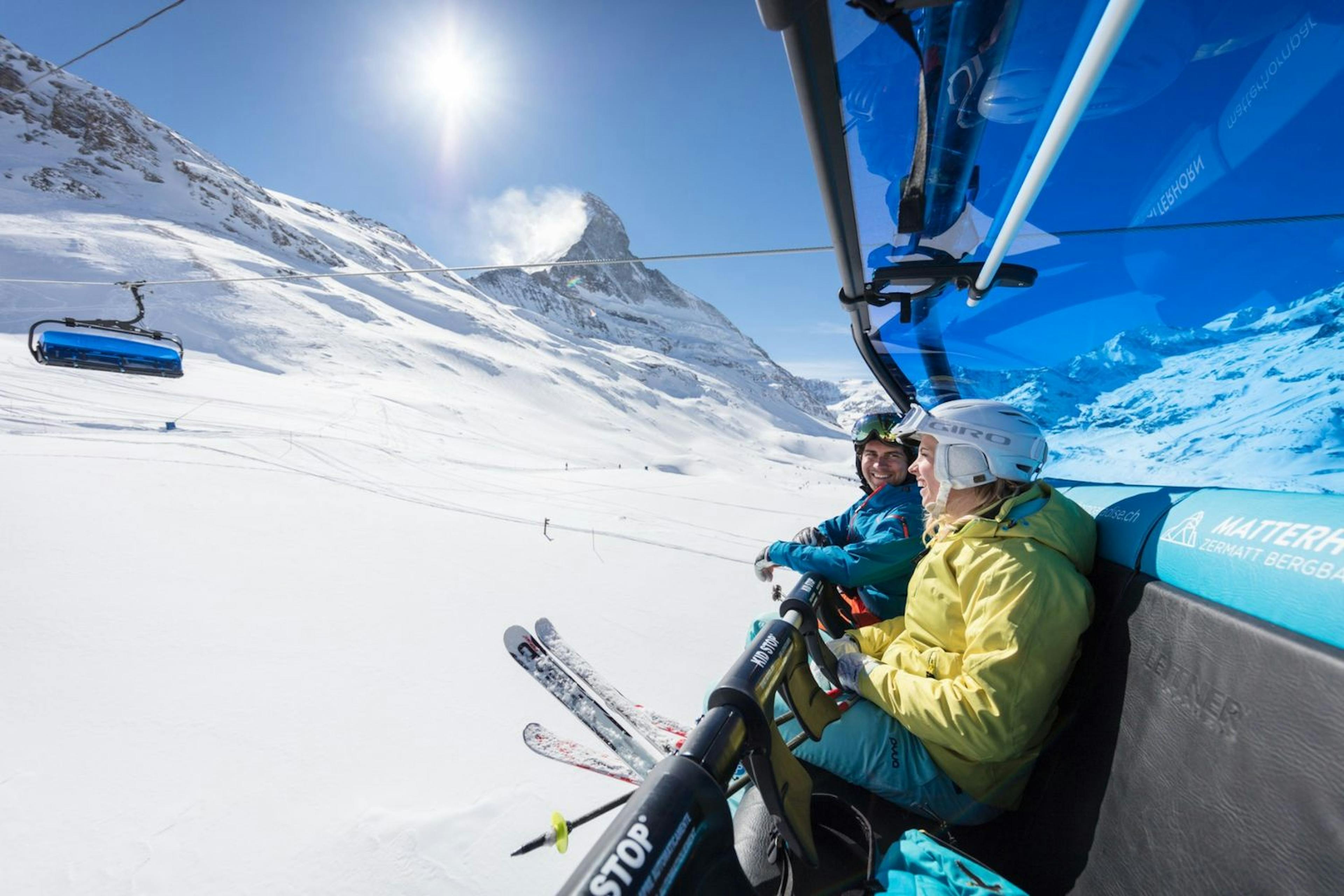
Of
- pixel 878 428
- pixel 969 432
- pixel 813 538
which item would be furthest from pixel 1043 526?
pixel 813 538

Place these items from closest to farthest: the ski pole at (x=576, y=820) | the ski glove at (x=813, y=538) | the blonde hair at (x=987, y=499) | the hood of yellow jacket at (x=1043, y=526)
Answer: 1. the hood of yellow jacket at (x=1043, y=526)
2. the blonde hair at (x=987, y=499)
3. the ski pole at (x=576, y=820)
4. the ski glove at (x=813, y=538)

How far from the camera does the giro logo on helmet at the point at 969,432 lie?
206cm

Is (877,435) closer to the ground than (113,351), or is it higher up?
higher up

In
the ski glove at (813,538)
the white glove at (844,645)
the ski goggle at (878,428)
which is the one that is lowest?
the white glove at (844,645)

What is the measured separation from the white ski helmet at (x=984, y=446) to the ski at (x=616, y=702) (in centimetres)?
205

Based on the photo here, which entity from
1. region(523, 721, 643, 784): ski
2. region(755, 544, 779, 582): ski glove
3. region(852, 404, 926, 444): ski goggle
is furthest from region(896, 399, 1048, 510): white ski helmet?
region(523, 721, 643, 784): ski

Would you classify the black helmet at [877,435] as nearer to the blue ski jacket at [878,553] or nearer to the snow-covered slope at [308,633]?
the blue ski jacket at [878,553]

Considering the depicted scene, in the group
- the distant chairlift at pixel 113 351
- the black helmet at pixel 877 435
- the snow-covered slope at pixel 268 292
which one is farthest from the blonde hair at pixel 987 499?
the snow-covered slope at pixel 268 292

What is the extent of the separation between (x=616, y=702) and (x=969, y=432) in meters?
2.52

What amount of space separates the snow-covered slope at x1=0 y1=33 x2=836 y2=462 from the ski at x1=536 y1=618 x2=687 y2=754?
3559 cm

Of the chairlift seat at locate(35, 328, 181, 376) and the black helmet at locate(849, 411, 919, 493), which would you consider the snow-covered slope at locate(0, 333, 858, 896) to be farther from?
the black helmet at locate(849, 411, 919, 493)

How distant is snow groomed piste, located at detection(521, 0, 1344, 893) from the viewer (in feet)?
3.58

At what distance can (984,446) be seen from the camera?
6.79 ft

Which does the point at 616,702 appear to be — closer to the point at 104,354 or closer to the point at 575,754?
the point at 575,754
